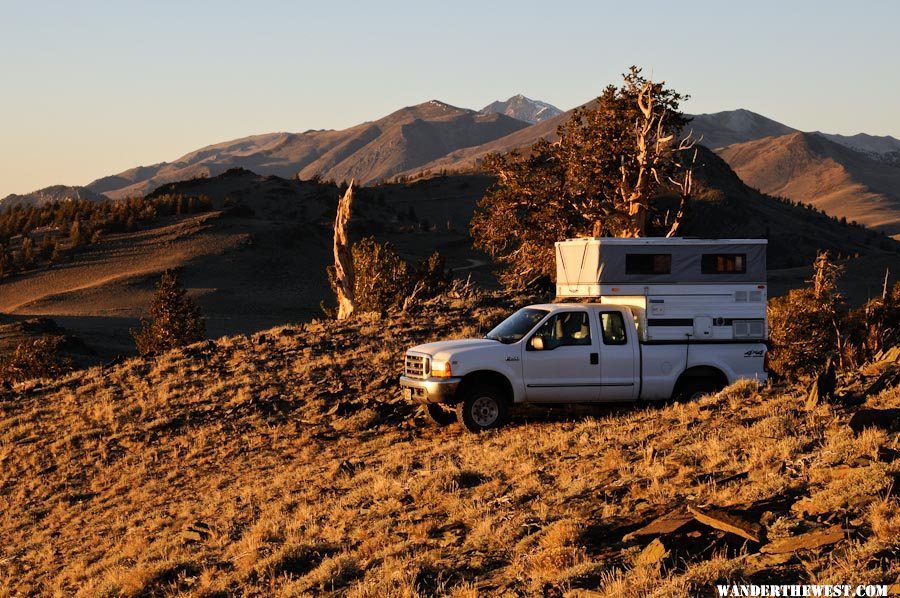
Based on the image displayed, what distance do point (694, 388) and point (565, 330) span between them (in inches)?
90.4

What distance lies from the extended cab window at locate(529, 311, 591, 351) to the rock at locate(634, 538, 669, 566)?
7262 millimetres

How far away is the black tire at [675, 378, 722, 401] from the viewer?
16.2 meters

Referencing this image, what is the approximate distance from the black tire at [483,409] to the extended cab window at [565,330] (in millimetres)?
1075

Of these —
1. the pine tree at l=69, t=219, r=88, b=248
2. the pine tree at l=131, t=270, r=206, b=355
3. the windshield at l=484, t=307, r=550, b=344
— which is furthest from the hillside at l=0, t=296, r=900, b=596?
the pine tree at l=69, t=219, r=88, b=248

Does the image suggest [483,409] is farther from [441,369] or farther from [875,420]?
[875,420]

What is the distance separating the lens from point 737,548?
8.61 meters

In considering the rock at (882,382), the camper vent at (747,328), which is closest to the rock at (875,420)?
the rock at (882,382)

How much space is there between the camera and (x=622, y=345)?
1596 cm

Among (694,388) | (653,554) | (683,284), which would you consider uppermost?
(683,284)

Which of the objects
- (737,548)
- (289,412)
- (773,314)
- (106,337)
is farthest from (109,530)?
(106,337)

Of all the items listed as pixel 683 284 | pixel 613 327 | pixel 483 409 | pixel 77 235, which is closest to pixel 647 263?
pixel 683 284

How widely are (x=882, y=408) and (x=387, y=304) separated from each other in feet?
92.9

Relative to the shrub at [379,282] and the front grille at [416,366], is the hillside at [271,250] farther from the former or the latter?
the front grille at [416,366]

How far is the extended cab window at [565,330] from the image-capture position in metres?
15.9
